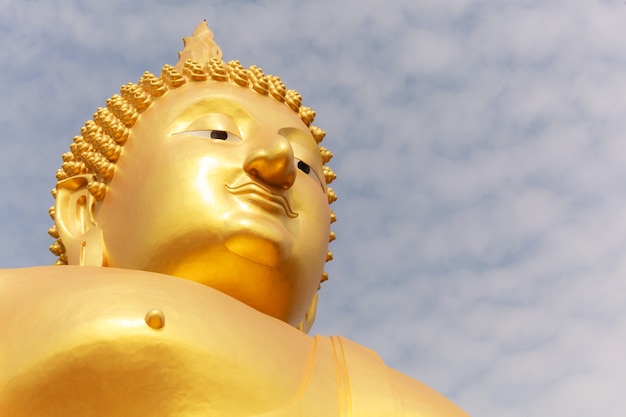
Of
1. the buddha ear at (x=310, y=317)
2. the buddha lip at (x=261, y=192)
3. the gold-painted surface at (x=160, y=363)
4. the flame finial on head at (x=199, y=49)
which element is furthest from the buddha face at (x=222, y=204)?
the flame finial on head at (x=199, y=49)

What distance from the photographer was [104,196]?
5691 mm

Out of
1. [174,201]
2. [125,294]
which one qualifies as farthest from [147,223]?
[125,294]

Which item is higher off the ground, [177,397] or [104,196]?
[104,196]

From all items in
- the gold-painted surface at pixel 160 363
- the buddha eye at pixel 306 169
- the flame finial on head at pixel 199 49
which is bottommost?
the gold-painted surface at pixel 160 363

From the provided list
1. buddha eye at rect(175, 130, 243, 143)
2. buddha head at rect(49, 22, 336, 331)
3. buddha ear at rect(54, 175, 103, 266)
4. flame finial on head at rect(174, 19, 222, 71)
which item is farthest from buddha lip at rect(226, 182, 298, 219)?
flame finial on head at rect(174, 19, 222, 71)

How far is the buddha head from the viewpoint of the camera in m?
5.18

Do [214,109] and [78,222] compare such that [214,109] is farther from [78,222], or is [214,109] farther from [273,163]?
[78,222]

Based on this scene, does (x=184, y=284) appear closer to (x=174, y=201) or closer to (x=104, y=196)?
(x=174, y=201)

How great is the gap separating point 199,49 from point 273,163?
6.29 ft

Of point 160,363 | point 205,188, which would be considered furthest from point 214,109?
point 160,363

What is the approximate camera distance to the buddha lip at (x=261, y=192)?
5.30 m

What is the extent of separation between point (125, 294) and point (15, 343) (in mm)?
532

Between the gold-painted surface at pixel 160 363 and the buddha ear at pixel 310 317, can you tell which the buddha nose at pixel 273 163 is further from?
the buddha ear at pixel 310 317

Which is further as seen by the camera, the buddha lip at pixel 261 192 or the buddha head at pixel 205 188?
the buddha lip at pixel 261 192
